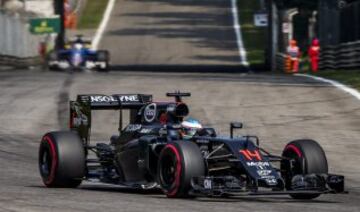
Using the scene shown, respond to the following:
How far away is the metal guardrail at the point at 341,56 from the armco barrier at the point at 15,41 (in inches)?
556

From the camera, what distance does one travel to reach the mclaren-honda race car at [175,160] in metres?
12.1

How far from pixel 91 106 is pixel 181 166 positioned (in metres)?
2.99

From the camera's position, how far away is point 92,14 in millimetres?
77938

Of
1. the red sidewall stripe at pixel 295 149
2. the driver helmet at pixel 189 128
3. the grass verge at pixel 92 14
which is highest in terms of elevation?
the grass verge at pixel 92 14

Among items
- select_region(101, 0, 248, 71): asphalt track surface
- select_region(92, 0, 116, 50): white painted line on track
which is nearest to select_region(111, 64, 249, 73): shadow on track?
select_region(101, 0, 248, 71): asphalt track surface

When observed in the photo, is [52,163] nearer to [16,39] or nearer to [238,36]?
[16,39]

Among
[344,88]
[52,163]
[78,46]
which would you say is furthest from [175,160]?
[78,46]

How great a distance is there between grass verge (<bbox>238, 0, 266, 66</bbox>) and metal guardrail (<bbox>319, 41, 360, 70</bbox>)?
1518 centimetres

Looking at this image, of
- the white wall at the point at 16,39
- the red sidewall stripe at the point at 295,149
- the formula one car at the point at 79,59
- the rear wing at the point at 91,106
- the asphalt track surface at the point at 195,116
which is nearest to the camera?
the asphalt track surface at the point at 195,116

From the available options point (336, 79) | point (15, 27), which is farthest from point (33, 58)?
point (336, 79)

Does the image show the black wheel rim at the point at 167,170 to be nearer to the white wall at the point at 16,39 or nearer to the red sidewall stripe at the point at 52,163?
the red sidewall stripe at the point at 52,163

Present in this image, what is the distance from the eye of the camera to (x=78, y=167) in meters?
13.8

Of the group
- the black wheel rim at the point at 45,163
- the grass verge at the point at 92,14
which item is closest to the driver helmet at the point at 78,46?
the grass verge at the point at 92,14

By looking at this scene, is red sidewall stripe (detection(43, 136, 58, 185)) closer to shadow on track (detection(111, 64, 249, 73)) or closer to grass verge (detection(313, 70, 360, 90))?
grass verge (detection(313, 70, 360, 90))
